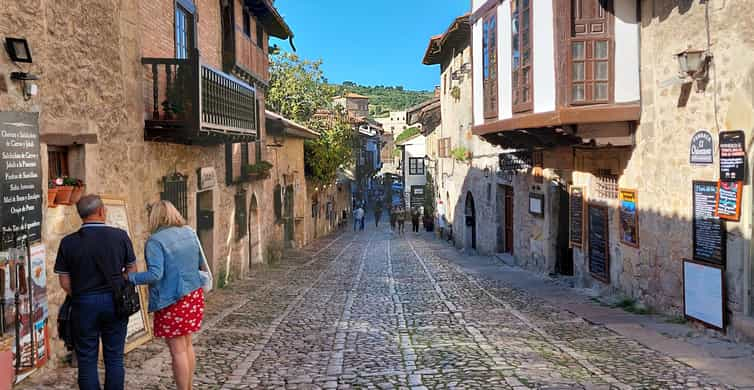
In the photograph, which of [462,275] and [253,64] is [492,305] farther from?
[253,64]

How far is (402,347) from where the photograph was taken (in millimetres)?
7574

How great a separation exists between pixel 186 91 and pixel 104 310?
5.97 m

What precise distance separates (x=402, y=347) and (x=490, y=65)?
8.94m

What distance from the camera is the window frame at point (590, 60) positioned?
35.5ft

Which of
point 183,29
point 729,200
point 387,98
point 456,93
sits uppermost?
point 387,98

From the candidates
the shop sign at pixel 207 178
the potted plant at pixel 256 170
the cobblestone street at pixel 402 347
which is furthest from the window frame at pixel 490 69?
the shop sign at pixel 207 178

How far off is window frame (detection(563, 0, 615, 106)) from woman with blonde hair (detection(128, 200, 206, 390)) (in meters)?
7.66

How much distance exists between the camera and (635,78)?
10.6m

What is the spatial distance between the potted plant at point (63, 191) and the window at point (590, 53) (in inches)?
303

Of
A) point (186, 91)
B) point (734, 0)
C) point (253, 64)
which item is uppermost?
point (253, 64)

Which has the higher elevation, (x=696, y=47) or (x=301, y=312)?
(x=696, y=47)

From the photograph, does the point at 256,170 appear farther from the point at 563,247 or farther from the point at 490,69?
the point at 563,247

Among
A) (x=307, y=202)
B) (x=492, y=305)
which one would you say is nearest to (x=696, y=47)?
(x=492, y=305)

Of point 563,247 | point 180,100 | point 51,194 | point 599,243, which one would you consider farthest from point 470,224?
point 51,194
